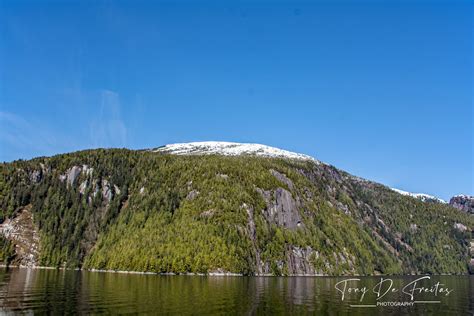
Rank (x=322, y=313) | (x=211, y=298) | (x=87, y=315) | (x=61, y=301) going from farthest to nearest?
(x=211, y=298), (x=61, y=301), (x=322, y=313), (x=87, y=315)

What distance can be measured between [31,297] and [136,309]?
28526 millimetres

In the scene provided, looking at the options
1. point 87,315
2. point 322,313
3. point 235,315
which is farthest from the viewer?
point 322,313

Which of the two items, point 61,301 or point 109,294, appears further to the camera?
point 109,294

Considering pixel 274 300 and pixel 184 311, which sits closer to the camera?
pixel 184 311

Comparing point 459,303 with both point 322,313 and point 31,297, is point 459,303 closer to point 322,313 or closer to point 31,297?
point 322,313

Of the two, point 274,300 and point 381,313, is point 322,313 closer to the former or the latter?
point 381,313

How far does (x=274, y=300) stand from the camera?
98.8 m

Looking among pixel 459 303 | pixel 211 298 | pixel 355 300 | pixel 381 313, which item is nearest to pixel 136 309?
pixel 211 298

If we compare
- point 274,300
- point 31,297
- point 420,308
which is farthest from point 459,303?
point 31,297

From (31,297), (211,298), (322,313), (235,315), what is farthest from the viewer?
(211,298)

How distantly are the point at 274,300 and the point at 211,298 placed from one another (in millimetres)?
13766

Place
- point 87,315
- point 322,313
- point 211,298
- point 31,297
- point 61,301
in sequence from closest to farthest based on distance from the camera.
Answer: point 87,315, point 322,313, point 61,301, point 31,297, point 211,298

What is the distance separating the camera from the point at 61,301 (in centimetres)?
8462

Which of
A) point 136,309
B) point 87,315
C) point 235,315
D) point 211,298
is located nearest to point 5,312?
point 87,315
